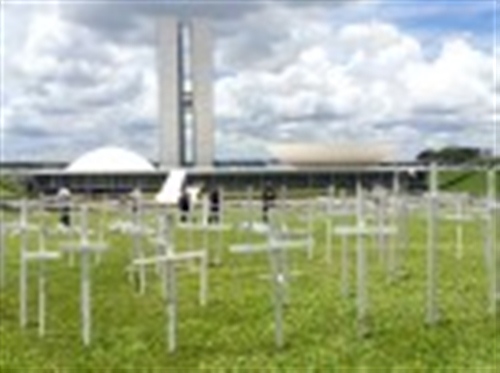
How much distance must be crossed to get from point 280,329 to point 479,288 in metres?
5.32

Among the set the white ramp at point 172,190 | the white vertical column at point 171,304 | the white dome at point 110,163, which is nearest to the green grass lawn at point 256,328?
the white vertical column at point 171,304

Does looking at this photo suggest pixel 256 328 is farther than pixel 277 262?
Yes

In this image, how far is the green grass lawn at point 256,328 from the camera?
1055 centimetres

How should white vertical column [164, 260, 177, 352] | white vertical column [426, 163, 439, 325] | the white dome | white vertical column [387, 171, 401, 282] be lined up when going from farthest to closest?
the white dome < white vertical column [387, 171, 401, 282] < white vertical column [426, 163, 439, 325] < white vertical column [164, 260, 177, 352]

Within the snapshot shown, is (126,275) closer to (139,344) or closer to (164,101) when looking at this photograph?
(139,344)

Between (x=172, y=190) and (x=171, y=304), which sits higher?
(x=172, y=190)

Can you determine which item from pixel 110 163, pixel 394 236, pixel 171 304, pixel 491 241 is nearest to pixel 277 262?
pixel 171 304

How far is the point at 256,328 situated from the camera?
12555 millimetres

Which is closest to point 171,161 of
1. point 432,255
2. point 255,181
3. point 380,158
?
point 255,181

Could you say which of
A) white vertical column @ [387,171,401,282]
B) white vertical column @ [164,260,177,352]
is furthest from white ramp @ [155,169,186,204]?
white vertical column @ [164,260,177,352]

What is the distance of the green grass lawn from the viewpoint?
10555mm

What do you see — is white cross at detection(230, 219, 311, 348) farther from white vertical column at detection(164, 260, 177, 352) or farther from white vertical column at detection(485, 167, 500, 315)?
white vertical column at detection(485, 167, 500, 315)

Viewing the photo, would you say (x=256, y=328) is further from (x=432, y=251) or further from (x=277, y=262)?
(x=432, y=251)

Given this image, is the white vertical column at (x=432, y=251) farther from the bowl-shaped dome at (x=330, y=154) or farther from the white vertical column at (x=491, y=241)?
the bowl-shaped dome at (x=330, y=154)
